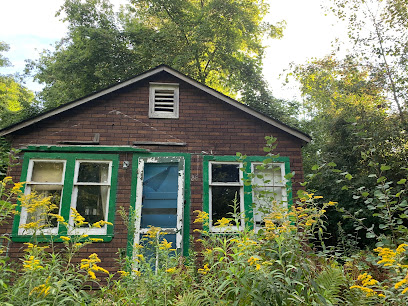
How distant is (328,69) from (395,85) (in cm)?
425

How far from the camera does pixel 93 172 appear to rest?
846 cm

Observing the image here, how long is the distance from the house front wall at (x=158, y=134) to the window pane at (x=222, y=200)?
0.34m

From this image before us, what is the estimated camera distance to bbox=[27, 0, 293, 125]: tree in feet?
67.4

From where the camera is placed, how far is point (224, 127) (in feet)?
29.9

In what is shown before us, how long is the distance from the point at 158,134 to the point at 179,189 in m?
1.57

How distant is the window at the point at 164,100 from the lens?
361 inches

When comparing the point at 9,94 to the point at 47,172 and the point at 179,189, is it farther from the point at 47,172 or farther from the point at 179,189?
the point at 179,189

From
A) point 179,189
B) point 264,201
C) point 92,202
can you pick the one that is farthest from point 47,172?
point 264,201

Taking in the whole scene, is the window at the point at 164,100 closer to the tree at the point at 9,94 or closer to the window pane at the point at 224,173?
the window pane at the point at 224,173

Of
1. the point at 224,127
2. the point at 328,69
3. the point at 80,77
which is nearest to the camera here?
the point at 224,127

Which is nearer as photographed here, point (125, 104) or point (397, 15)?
point (125, 104)

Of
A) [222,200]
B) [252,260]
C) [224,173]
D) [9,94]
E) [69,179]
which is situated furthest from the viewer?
[9,94]

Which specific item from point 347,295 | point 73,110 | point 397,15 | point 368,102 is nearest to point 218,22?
point 397,15

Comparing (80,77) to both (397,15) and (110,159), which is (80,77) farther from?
(397,15)
